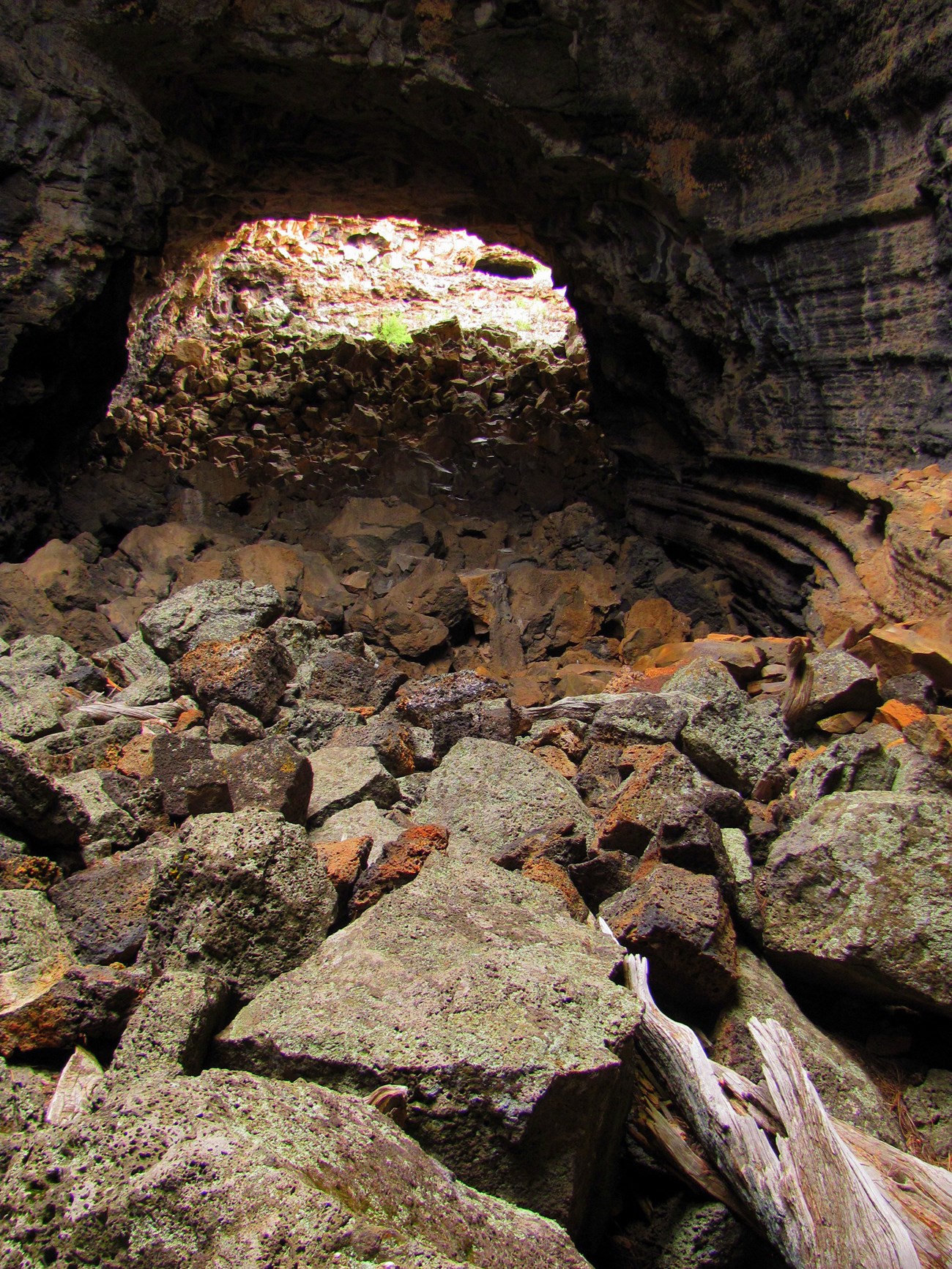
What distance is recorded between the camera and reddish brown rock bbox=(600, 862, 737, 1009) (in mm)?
1505

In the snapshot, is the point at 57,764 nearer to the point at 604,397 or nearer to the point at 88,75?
the point at 88,75

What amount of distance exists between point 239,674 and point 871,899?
2075 mm

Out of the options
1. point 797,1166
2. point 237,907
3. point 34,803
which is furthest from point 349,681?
point 797,1166

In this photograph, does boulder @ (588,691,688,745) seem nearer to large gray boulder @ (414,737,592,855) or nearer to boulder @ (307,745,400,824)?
large gray boulder @ (414,737,592,855)

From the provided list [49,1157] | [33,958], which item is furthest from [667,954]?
[33,958]

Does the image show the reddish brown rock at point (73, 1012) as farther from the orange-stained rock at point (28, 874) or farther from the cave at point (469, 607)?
the orange-stained rock at point (28, 874)

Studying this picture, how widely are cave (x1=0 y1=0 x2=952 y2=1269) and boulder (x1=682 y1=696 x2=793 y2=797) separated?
2cm

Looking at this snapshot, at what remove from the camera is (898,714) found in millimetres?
2344

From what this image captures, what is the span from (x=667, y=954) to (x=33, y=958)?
1.18m

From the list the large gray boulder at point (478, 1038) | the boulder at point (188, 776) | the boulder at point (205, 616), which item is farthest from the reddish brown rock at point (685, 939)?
the boulder at point (205, 616)

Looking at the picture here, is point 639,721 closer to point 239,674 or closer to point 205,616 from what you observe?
point 239,674

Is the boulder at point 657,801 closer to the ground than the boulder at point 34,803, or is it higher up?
higher up

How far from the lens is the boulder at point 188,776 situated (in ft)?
6.48

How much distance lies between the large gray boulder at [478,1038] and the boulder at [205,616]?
2.04 metres
